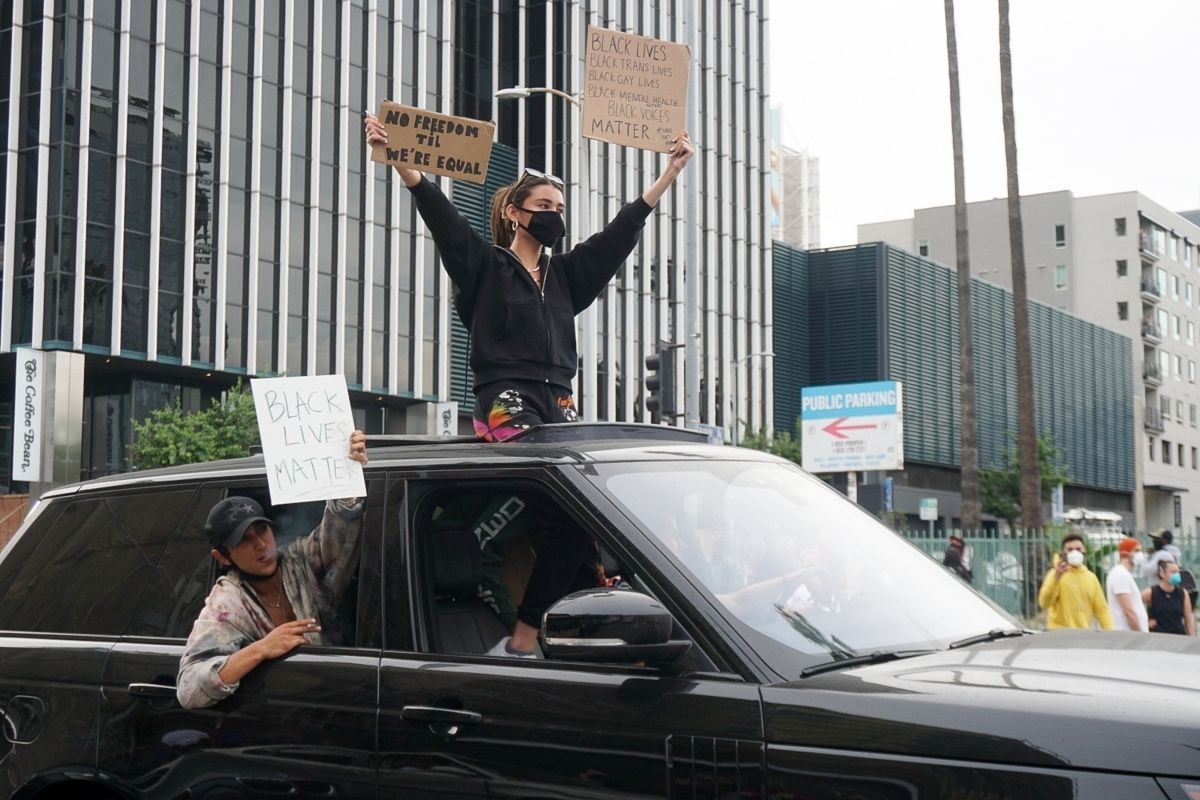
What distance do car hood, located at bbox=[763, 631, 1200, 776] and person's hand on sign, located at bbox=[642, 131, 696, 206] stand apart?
2.47 meters

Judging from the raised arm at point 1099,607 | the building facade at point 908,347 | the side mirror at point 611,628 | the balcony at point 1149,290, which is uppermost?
the balcony at point 1149,290

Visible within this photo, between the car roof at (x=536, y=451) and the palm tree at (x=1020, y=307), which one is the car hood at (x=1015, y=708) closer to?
the car roof at (x=536, y=451)

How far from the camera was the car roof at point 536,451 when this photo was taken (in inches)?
151

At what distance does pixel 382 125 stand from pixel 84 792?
96.4 inches

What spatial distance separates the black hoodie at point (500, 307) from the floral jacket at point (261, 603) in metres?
0.97

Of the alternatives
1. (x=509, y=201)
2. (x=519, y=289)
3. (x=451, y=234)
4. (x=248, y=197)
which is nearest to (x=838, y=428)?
(x=248, y=197)

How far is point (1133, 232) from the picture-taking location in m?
93.6

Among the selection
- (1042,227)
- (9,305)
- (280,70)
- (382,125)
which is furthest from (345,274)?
(1042,227)

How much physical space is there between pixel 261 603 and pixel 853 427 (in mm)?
31653

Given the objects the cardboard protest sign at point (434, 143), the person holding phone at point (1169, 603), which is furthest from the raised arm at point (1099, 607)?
the cardboard protest sign at point (434, 143)

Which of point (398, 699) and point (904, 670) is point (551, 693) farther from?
point (904, 670)

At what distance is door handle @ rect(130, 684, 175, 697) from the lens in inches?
161

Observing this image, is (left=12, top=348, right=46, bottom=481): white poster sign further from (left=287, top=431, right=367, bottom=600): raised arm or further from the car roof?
(left=287, top=431, right=367, bottom=600): raised arm

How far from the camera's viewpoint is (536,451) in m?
3.83
